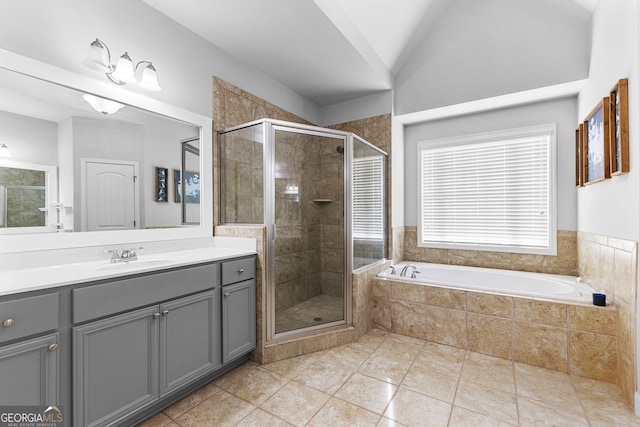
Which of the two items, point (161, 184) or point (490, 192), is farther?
point (490, 192)

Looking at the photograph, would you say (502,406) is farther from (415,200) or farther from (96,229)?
(96,229)

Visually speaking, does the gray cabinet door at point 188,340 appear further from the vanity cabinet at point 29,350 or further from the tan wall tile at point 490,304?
the tan wall tile at point 490,304

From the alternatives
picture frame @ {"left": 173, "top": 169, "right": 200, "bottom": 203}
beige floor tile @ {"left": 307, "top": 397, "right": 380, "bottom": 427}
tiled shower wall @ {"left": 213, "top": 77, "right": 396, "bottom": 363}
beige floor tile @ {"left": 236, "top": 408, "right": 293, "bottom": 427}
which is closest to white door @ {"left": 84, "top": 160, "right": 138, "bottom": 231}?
picture frame @ {"left": 173, "top": 169, "right": 200, "bottom": 203}

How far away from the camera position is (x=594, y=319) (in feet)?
6.52

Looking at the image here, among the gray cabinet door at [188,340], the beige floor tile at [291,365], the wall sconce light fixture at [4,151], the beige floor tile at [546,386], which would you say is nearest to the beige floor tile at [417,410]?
the beige floor tile at [546,386]

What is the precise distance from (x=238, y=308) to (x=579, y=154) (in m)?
3.22

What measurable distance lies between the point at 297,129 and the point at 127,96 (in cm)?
122

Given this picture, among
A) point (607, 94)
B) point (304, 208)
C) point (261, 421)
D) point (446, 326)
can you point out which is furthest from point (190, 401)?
point (607, 94)

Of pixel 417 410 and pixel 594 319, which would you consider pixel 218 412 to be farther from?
pixel 594 319

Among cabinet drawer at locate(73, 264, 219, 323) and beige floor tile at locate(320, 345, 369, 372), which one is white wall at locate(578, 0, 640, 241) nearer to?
beige floor tile at locate(320, 345, 369, 372)

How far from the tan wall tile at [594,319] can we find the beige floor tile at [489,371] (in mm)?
552

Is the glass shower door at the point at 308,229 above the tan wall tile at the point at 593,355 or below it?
above

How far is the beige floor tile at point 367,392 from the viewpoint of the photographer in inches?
68.7

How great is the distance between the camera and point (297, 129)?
2471 millimetres
